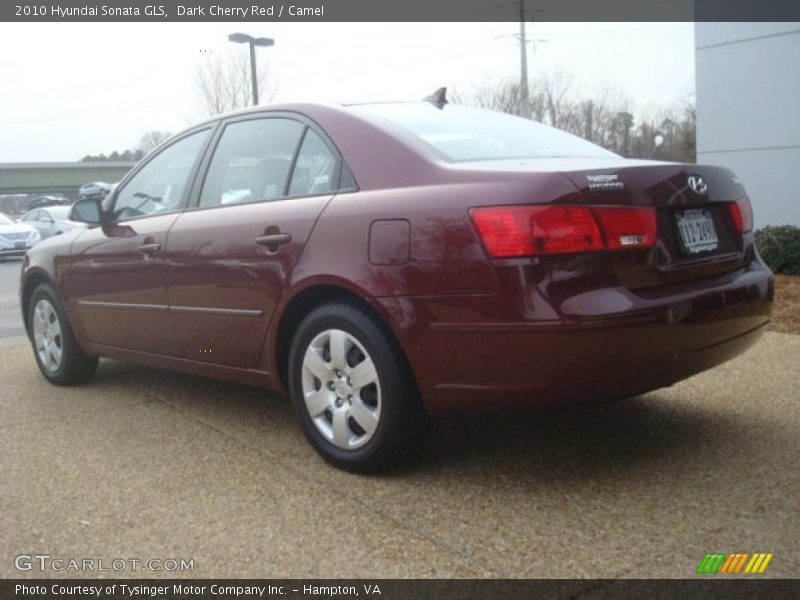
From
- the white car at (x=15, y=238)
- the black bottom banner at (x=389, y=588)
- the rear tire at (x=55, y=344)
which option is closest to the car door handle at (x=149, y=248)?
the rear tire at (x=55, y=344)

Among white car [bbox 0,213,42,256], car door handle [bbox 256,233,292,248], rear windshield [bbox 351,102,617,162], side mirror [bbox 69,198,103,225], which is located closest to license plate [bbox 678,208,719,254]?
rear windshield [bbox 351,102,617,162]

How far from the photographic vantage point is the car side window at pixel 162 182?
15.1 ft

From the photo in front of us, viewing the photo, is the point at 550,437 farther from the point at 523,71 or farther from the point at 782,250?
the point at 523,71

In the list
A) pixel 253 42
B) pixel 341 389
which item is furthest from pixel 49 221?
pixel 341 389

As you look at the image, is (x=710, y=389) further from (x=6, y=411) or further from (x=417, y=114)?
(x=6, y=411)

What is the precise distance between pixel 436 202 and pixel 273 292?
3.15 ft

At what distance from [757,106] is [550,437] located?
836 cm

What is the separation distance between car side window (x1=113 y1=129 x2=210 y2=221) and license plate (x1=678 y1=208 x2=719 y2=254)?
2.58 m

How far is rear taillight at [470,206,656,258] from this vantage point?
9.49 feet

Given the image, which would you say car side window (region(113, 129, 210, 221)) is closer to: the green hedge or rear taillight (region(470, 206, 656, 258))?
rear taillight (region(470, 206, 656, 258))

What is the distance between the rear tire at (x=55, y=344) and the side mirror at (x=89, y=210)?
658mm

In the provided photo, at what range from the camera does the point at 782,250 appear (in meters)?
9.18

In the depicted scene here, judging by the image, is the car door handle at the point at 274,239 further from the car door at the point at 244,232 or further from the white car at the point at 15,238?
the white car at the point at 15,238

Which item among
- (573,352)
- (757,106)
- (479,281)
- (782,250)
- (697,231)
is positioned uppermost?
(757,106)
